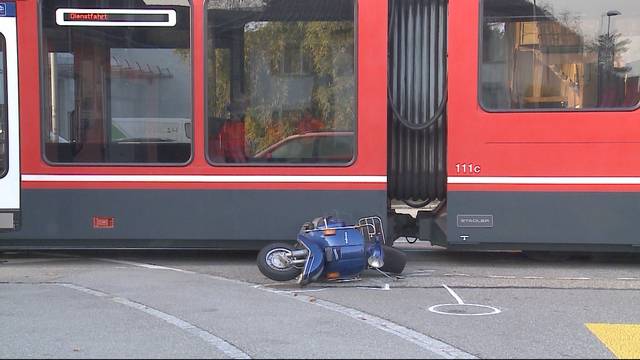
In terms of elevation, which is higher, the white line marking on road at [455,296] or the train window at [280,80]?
the train window at [280,80]

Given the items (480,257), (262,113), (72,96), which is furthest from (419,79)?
(72,96)

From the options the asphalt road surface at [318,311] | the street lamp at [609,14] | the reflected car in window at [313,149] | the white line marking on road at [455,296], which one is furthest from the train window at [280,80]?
the street lamp at [609,14]

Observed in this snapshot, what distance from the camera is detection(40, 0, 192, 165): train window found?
24.8 ft

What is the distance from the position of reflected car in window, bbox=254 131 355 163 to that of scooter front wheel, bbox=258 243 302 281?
105cm

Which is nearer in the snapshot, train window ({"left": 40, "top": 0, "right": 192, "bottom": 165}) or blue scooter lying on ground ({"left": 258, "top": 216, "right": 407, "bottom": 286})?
blue scooter lying on ground ({"left": 258, "top": 216, "right": 407, "bottom": 286})

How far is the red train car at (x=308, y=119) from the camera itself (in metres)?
7.29

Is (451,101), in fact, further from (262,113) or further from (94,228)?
(94,228)

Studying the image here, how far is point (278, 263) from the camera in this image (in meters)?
6.97

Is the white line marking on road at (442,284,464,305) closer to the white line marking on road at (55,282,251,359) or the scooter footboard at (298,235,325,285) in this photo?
the scooter footboard at (298,235,325,285)

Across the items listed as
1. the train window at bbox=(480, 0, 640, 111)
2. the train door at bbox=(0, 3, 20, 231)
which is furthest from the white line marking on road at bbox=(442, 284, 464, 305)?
the train door at bbox=(0, 3, 20, 231)

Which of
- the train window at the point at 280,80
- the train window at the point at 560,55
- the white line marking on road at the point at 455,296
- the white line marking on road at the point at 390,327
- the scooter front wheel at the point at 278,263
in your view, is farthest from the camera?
the train window at the point at 280,80

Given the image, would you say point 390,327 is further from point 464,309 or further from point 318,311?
point 464,309

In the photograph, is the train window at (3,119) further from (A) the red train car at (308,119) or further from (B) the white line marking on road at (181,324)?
(B) the white line marking on road at (181,324)

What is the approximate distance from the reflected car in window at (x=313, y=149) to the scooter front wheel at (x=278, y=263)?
1054 mm
